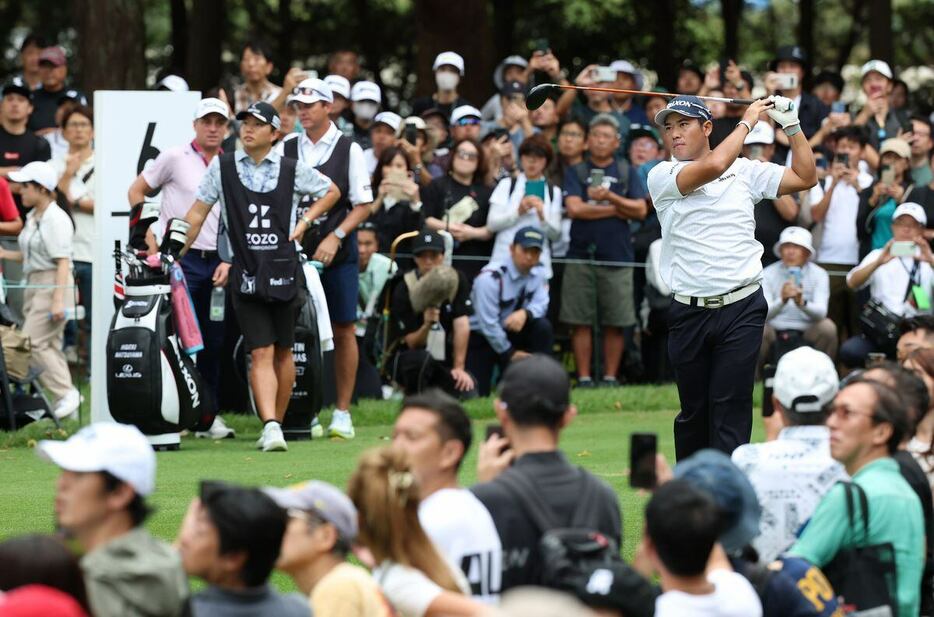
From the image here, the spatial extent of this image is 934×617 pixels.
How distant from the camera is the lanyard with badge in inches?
623

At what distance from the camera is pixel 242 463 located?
11.8m

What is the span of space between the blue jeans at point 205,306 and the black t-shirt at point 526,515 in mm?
7784

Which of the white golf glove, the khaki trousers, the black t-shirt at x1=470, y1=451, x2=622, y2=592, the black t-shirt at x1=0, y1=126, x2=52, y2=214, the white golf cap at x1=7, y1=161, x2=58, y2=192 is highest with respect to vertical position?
the white golf glove

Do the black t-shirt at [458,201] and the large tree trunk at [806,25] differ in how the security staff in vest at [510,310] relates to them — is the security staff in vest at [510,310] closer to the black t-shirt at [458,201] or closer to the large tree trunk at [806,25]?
the black t-shirt at [458,201]

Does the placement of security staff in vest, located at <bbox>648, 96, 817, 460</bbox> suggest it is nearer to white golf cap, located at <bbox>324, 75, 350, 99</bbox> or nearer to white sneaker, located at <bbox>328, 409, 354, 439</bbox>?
white sneaker, located at <bbox>328, 409, 354, 439</bbox>

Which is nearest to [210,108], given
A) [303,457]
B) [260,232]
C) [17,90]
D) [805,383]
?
[260,232]

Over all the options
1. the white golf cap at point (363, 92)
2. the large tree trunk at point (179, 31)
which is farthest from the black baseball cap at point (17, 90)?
the large tree trunk at point (179, 31)

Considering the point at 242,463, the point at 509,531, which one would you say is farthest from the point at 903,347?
the point at 509,531

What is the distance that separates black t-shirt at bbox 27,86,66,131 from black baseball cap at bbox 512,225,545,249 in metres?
4.96

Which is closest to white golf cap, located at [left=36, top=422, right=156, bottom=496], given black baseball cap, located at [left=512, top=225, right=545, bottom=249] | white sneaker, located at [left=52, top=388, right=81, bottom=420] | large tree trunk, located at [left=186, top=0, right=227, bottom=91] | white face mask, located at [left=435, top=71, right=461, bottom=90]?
white sneaker, located at [left=52, top=388, right=81, bottom=420]

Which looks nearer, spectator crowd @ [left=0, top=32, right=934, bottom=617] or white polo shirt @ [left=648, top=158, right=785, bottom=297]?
spectator crowd @ [left=0, top=32, right=934, bottom=617]

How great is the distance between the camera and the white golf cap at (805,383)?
687cm

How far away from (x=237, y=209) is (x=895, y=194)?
6.98 m

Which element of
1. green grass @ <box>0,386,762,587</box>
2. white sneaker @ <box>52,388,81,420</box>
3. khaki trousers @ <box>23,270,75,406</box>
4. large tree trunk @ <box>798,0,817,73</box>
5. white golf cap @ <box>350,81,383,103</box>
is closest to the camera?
green grass @ <box>0,386,762,587</box>
